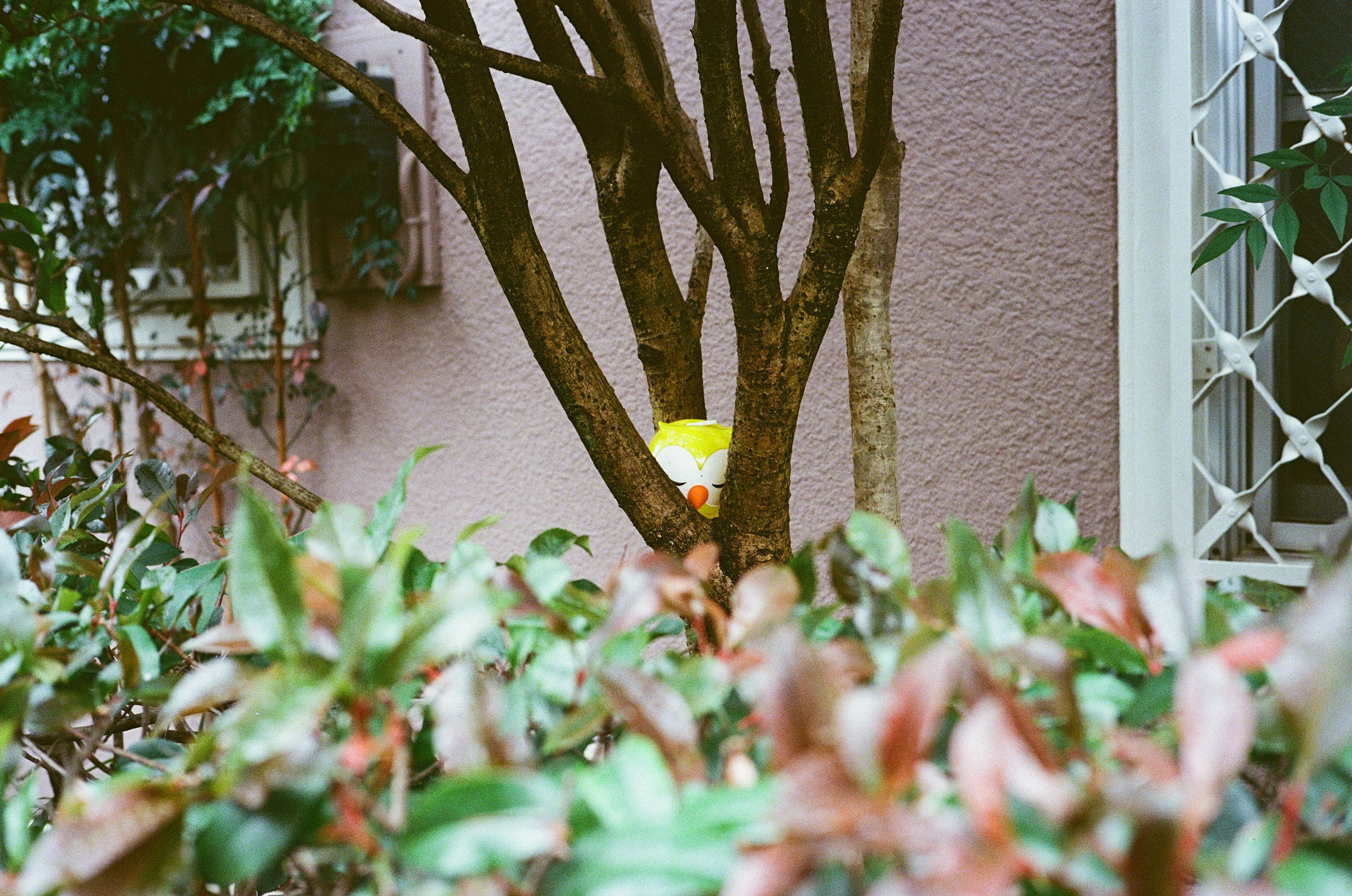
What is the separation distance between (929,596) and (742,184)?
2.13 ft

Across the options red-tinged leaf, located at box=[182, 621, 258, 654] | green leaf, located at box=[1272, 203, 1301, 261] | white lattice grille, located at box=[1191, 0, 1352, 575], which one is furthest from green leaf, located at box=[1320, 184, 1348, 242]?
red-tinged leaf, located at box=[182, 621, 258, 654]

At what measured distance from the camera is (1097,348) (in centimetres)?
198

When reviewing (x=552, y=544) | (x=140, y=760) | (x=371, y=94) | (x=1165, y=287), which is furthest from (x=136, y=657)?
(x=1165, y=287)

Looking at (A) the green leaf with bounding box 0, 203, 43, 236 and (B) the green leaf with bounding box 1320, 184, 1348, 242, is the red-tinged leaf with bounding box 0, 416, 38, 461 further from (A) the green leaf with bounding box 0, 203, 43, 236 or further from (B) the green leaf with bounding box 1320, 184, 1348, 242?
(B) the green leaf with bounding box 1320, 184, 1348, 242

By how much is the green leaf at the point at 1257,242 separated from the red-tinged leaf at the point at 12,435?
67.9 inches

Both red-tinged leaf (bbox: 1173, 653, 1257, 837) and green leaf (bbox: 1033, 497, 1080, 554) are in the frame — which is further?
green leaf (bbox: 1033, 497, 1080, 554)

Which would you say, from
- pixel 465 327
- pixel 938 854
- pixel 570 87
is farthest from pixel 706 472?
pixel 465 327

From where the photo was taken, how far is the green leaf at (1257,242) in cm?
Answer: 161

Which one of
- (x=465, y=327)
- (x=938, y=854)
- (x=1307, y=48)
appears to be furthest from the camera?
(x=465, y=327)

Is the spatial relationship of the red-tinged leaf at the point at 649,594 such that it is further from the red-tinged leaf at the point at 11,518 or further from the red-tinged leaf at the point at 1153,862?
the red-tinged leaf at the point at 11,518

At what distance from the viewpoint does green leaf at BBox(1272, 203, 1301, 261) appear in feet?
5.15

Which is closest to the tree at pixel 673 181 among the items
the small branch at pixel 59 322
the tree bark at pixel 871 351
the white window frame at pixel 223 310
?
the tree bark at pixel 871 351

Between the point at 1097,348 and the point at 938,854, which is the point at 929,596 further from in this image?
the point at 1097,348

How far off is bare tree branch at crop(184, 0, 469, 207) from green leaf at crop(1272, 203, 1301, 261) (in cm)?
129
